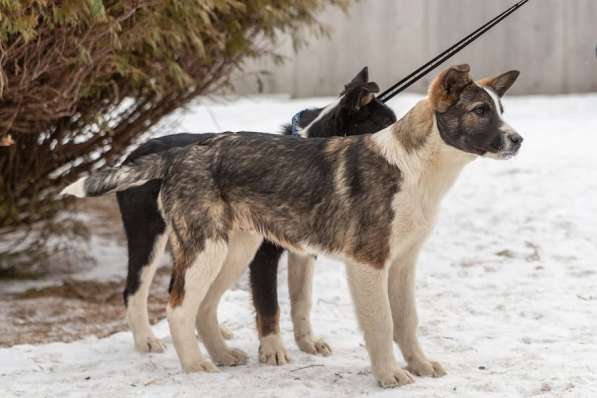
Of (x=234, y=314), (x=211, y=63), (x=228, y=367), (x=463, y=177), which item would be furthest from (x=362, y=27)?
(x=228, y=367)

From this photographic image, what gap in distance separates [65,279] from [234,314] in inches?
77.0

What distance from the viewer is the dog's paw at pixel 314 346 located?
5078mm

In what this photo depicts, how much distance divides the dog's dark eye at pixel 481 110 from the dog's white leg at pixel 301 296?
1416 millimetres

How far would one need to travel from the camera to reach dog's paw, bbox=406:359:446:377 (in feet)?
15.0

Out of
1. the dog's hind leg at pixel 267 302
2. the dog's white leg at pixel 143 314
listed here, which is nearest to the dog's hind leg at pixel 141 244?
the dog's white leg at pixel 143 314

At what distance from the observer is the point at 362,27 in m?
13.4

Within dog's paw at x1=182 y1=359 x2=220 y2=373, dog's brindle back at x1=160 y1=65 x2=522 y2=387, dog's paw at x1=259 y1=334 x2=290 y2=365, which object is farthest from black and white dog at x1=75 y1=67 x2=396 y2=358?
dog's paw at x1=182 y1=359 x2=220 y2=373

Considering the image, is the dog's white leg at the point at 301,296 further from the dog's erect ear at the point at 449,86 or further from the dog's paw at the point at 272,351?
the dog's erect ear at the point at 449,86

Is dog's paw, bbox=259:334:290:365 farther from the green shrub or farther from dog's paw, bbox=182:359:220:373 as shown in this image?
the green shrub

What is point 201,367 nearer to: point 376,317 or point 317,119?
point 376,317

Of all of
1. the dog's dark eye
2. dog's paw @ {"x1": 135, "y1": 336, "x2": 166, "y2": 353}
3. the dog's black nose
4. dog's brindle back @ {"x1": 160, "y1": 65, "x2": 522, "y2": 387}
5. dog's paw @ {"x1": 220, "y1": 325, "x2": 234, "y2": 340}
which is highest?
the dog's dark eye

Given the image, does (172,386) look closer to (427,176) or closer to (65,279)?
(427,176)

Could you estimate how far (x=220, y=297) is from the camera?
4848 mm

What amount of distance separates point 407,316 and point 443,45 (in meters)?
9.23
